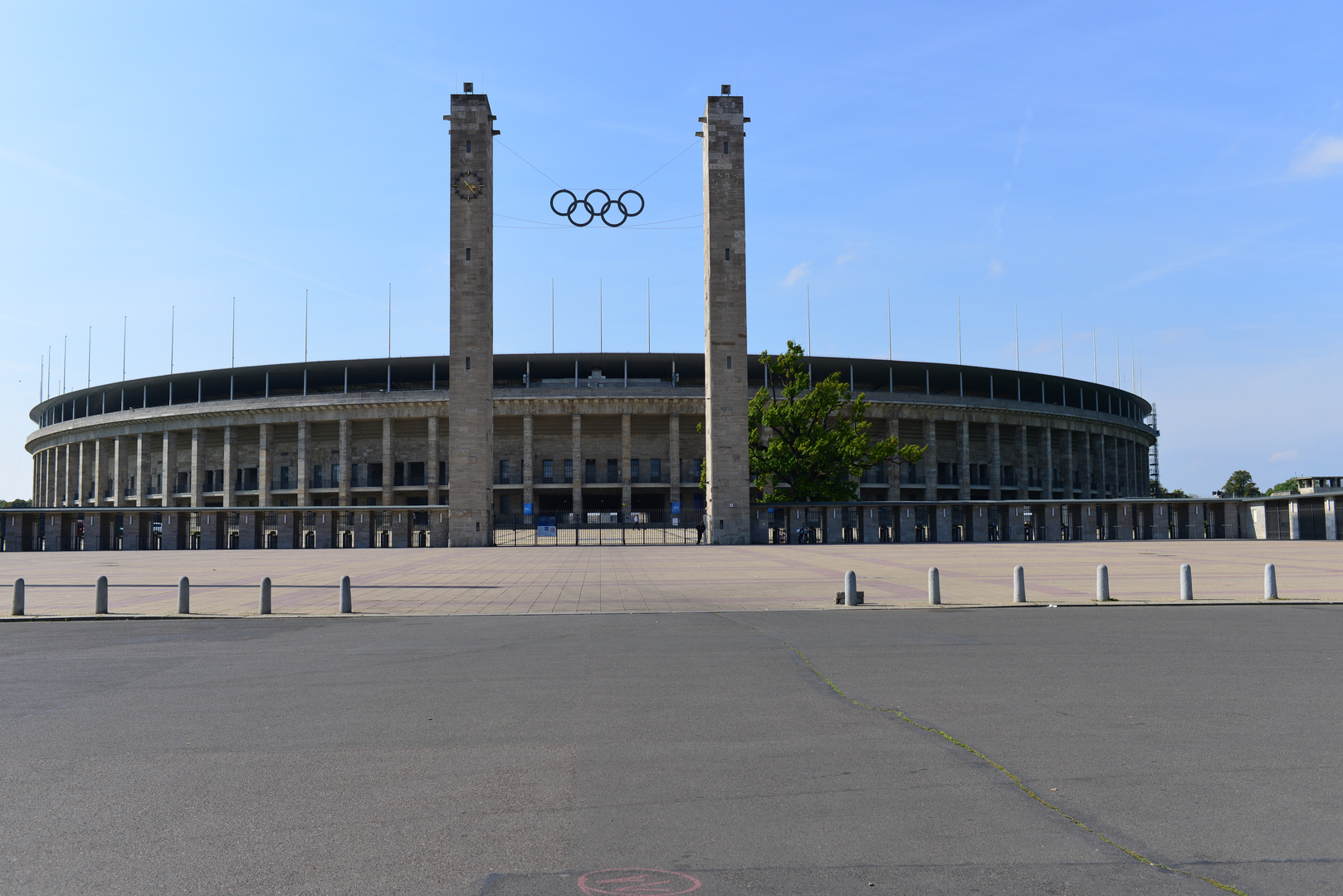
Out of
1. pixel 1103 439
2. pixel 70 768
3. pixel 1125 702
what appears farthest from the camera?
pixel 1103 439

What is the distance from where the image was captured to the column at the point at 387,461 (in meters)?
74.9

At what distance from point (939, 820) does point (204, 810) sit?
4249mm

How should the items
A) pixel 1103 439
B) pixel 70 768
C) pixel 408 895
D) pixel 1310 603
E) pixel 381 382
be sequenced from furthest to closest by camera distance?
pixel 1103 439
pixel 381 382
pixel 1310 603
pixel 70 768
pixel 408 895

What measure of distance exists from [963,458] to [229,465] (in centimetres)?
6604

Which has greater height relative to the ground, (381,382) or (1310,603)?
(381,382)

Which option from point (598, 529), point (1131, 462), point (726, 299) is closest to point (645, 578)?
point (726, 299)

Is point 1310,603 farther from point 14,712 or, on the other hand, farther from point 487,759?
point 14,712

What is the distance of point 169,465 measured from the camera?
79312mm

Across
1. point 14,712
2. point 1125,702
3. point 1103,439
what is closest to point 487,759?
point 14,712

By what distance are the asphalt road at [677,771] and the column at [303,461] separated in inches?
2734

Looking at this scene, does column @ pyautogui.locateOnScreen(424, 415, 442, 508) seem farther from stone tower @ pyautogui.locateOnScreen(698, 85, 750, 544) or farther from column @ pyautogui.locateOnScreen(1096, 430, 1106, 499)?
column @ pyautogui.locateOnScreen(1096, 430, 1106, 499)

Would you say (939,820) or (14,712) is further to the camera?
(14,712)

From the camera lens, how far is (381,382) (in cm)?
8000

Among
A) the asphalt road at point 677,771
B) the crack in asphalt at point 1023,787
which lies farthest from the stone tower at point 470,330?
the crack in asphalt at point 1023,787
